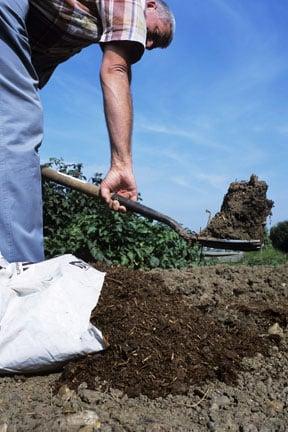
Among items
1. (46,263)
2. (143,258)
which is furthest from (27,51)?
(143,258)

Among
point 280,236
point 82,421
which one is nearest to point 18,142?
point 82,421

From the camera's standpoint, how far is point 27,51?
3.01m

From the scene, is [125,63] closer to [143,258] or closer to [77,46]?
[77,46]

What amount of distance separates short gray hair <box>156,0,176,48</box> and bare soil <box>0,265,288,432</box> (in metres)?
1.44

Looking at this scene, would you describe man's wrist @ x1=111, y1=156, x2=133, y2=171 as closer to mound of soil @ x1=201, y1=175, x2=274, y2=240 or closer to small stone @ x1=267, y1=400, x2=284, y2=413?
mound of soil @ x1=201, y1=175, x2=274, y2=240

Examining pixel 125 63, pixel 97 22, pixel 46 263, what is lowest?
pixel 46 263

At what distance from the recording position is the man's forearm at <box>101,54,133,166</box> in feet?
9.89

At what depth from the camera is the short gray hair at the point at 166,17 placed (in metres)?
3.47

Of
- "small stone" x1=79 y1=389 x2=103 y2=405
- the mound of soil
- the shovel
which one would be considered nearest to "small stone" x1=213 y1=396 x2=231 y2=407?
"small stone" x1=79 y1=389 x2=103 y2=405

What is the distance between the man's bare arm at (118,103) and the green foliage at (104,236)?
2.83m

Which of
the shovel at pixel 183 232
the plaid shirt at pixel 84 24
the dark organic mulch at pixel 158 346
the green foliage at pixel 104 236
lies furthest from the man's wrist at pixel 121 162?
the green foliage at pixel 104 236

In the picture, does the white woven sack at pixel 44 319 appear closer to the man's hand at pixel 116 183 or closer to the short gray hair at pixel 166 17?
the man's hand at pixel 116 183

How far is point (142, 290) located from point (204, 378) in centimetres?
86

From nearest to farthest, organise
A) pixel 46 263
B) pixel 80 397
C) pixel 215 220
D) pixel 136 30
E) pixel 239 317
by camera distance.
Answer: pixel 80 397
pixel 46 263
pixel 136 30
pixel 239 317
pixel 215 220
